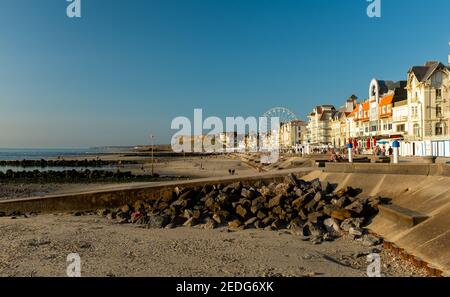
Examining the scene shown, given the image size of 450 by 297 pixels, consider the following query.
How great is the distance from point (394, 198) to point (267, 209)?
4.79 m

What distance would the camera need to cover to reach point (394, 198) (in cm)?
1469

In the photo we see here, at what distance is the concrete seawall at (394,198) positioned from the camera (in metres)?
10.3

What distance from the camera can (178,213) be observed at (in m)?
17.0

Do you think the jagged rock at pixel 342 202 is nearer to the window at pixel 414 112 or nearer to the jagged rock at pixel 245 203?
the jagged rock at pixel 245 203

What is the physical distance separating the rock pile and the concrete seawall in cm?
72

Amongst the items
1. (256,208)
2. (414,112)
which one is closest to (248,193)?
(256,208)

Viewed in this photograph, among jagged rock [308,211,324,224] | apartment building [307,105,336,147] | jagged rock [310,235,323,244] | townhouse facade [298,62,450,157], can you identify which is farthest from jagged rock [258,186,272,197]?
apartment building [307,105,336,147]

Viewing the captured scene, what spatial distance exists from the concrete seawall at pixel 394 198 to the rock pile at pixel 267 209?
72 centimetres

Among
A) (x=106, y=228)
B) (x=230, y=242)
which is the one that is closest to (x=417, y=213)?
(x=230, y=242)

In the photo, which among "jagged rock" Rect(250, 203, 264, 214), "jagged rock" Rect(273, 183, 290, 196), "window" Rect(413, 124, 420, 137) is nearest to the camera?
"jagged rock" Rect(250, 203, 264, 214)

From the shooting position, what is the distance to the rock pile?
13.7 metres

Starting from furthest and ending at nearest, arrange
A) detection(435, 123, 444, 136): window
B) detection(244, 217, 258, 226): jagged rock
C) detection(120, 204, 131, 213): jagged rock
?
detection(435, 123, 444, 136): window, detection(120, 204, 131, 213): jagged rock, detection(244, 217, 258, 226): jagged rock

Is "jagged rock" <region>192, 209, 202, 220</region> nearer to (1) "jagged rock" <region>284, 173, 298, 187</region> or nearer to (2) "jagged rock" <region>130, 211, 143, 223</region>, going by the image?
(2) "jagged rock" <region>130, 211, 143, 223</region>
